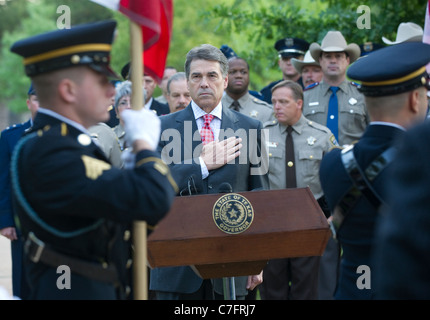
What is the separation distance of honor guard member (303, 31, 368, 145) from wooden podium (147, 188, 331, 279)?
10.5 ft

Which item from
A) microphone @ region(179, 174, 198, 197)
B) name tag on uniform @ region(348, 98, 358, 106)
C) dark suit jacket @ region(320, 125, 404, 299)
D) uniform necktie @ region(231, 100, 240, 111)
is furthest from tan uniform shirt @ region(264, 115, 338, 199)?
dark suit jacket @ region(320, 125, 404, 299)

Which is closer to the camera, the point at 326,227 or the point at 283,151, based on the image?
the point at 326,227

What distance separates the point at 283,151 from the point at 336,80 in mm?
1204

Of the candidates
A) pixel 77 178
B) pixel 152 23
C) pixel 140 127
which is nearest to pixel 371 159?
pixel 140 127

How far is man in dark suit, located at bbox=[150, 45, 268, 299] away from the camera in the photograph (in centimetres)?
467

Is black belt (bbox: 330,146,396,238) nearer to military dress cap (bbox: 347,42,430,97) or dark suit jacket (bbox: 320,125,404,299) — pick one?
→ dark suit jacket (bbox: 320,125,404,299)

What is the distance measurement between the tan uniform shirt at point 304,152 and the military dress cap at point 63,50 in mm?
4159

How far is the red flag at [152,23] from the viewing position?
321 cm

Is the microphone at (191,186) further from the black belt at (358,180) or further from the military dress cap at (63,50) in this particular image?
the military dress cap at (63,50)
